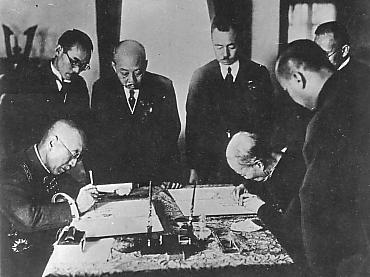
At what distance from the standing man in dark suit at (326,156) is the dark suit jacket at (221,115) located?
101 mm

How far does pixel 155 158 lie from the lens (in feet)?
7.56

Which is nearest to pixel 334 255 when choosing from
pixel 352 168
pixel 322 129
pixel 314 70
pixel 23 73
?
pixel 352 168

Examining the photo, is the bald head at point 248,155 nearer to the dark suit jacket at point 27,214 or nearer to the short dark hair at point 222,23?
the short dark hair at point 222,23

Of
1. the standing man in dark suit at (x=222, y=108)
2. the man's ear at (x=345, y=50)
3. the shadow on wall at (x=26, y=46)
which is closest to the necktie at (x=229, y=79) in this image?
the standing man in dark suit at (x=222, y=108)

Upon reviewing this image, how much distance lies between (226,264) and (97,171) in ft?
1.91

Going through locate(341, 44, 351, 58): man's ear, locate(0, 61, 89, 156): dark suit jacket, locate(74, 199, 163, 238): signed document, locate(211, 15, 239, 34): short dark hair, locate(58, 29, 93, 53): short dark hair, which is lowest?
locate(74, 199, 163, 238): signed document

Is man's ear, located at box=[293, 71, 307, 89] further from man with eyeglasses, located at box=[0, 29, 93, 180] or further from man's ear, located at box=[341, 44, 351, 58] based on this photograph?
man with eyeglasses, located at box=[0, 29, 93, 180]

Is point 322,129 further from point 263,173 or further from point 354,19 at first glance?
point 354,19

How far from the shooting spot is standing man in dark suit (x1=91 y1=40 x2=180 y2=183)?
7.45ft

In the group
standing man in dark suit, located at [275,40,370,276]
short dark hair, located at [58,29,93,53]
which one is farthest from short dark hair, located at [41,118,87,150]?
standing man in dark suit, located at [275,40,370,276]

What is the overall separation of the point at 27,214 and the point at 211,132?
2.41 ft

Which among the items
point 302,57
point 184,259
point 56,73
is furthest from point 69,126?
point 302,57

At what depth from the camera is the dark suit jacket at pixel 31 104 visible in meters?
2.23

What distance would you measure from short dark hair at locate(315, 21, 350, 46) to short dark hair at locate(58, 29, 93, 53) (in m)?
0.84
